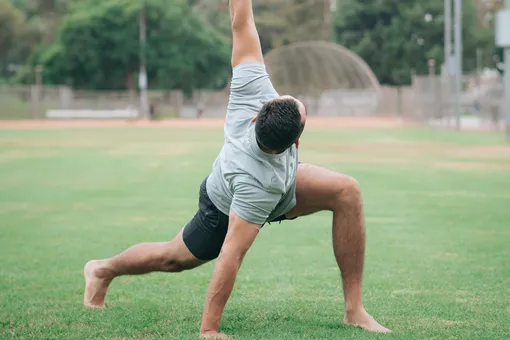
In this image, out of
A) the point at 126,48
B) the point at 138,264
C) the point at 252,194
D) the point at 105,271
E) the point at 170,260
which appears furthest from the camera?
the point at 126,48

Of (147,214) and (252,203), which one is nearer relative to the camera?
(252,203)

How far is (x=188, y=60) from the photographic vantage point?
7544 centimetres

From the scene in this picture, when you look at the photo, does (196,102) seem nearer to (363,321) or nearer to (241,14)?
(241,14)

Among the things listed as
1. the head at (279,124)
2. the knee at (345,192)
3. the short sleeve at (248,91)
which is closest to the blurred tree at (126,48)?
the short sleeve at (248,91)

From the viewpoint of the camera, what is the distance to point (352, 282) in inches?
227

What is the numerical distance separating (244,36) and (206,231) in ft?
3.85

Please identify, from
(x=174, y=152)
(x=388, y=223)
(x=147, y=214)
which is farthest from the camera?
(x=174, y=152)

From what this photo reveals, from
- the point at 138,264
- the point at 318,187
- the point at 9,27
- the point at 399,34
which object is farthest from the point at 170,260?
the point at 9,27

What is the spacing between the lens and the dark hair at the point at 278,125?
197 inches

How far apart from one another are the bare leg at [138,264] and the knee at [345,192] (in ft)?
3.10

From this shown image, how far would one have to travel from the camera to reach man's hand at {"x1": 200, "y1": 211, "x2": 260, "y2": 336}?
208 inches

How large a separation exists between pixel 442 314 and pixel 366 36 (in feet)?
264

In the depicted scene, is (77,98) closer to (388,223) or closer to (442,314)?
(388,223)

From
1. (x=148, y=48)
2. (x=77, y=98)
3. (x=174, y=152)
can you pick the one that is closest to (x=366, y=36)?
(x=148, y=48)
